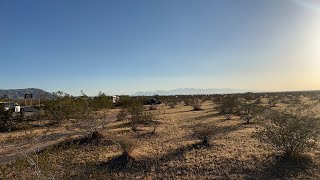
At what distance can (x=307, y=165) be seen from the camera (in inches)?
585

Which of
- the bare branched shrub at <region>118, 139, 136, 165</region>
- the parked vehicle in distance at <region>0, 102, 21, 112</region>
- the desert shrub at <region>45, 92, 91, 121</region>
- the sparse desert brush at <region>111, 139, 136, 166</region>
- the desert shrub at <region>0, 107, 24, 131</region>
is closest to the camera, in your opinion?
the sparse desert brush at <region>111, 139, 136, 166</region>

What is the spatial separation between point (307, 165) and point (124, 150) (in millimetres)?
7901

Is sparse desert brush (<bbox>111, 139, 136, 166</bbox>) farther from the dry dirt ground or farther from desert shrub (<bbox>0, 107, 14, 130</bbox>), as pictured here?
desert shrub (<bbox>0, 107, 14, 130</bbox>)

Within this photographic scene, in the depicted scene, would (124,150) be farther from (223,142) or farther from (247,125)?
(247,125)

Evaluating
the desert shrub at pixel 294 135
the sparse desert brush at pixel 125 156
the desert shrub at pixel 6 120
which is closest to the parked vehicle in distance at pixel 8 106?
the desert shrub at pixel 6 120

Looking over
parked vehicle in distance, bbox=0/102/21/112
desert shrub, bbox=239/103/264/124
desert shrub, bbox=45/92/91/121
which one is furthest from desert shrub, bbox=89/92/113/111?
desert shrub, bbox=239/103/264/124

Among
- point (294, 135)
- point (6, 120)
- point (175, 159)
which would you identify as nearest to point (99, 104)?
point (6, 120)

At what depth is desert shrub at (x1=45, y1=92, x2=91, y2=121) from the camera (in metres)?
25.0

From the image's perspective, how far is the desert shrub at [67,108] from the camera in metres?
25.0

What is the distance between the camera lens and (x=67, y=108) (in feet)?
94.5

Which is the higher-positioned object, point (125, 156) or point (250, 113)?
point (250, 113)

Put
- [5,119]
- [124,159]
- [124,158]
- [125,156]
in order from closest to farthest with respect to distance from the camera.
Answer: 1. [124,159]
2. [124,158]
3. [125,156]
4. [5,119]

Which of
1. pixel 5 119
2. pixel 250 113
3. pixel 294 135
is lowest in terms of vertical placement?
pixel 294 135

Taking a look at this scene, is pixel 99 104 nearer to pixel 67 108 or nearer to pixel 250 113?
pixel 67 108
